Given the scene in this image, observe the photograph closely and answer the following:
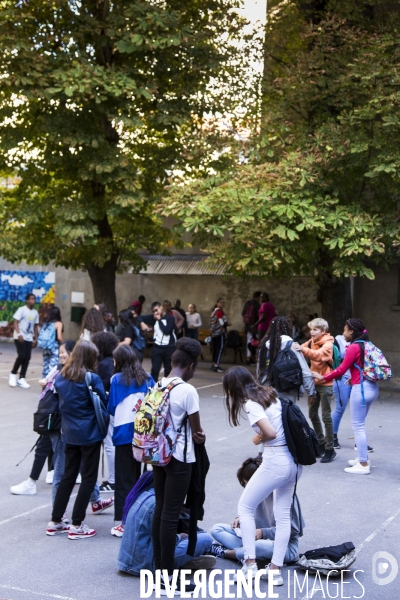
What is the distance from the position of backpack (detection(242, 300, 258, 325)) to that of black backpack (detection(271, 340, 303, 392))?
1170 cm

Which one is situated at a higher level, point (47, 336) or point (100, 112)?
point (100, 112)

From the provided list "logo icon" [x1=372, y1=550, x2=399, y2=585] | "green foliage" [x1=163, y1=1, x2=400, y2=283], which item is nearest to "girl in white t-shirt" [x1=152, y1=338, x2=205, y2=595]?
"logo icon" [x1=372, y1=550, x2=399, y2=585]

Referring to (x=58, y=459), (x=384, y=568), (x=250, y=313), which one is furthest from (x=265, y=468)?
(x=250, y=313)

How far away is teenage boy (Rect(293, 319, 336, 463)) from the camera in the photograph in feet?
32.7

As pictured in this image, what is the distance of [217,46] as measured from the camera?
17609 mm

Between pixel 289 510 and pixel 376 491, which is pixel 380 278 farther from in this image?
pixel 289 510

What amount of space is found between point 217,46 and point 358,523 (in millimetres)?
12851

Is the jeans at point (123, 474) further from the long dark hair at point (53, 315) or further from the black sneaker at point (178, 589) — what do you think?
the long dark hair at point (53, 315)

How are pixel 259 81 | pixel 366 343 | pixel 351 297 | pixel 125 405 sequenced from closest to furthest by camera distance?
pixel 125 405
pixel 366 343
pixel 259 81
pixel 351 297

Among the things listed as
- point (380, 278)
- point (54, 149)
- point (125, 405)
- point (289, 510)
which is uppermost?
point (54, 149)

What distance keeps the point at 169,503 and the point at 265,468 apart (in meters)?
0.76

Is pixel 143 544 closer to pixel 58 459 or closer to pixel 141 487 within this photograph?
pixel 141 487

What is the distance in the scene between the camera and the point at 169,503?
5.63 m

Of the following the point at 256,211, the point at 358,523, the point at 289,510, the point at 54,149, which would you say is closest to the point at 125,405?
the point at 289,510
